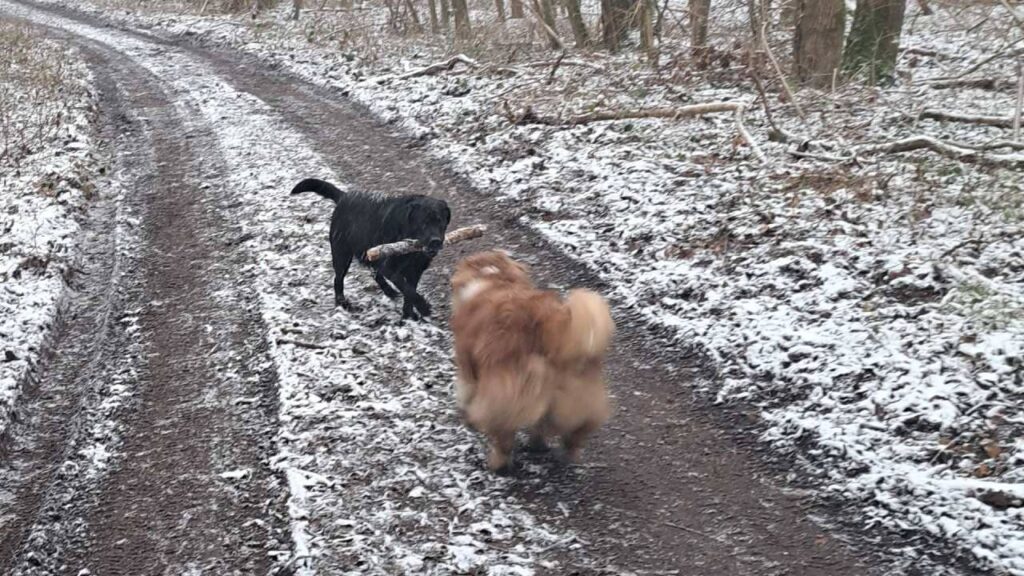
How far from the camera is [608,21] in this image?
1617 centimetres

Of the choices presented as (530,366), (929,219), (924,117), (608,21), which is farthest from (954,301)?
(608,21)

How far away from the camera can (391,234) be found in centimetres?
724

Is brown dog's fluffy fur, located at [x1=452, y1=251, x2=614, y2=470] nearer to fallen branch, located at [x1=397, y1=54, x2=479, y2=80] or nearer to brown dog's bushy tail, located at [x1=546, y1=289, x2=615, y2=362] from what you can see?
brown dog's bushy tail, located at [x1=546, y1=289, x2=615, y2=362]

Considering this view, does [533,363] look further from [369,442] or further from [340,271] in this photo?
[340,271]

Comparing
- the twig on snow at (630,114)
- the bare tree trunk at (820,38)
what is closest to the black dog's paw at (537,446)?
the twig on snow at (630,114)

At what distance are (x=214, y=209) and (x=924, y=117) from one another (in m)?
8.35

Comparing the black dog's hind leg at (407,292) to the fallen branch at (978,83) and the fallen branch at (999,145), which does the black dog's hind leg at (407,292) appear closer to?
the fallen branch at (999,145)

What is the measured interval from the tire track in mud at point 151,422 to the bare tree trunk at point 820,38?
8126 millimetres

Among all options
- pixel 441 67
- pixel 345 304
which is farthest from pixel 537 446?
pixel 441 67

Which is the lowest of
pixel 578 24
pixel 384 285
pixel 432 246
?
pixel 384 285

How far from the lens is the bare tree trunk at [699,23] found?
14.4 meters

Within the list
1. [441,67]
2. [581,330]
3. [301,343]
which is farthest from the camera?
[441,67]

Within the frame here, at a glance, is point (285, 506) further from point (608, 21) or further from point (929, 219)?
point (608, 21)

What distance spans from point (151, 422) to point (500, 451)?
8.58 ft
